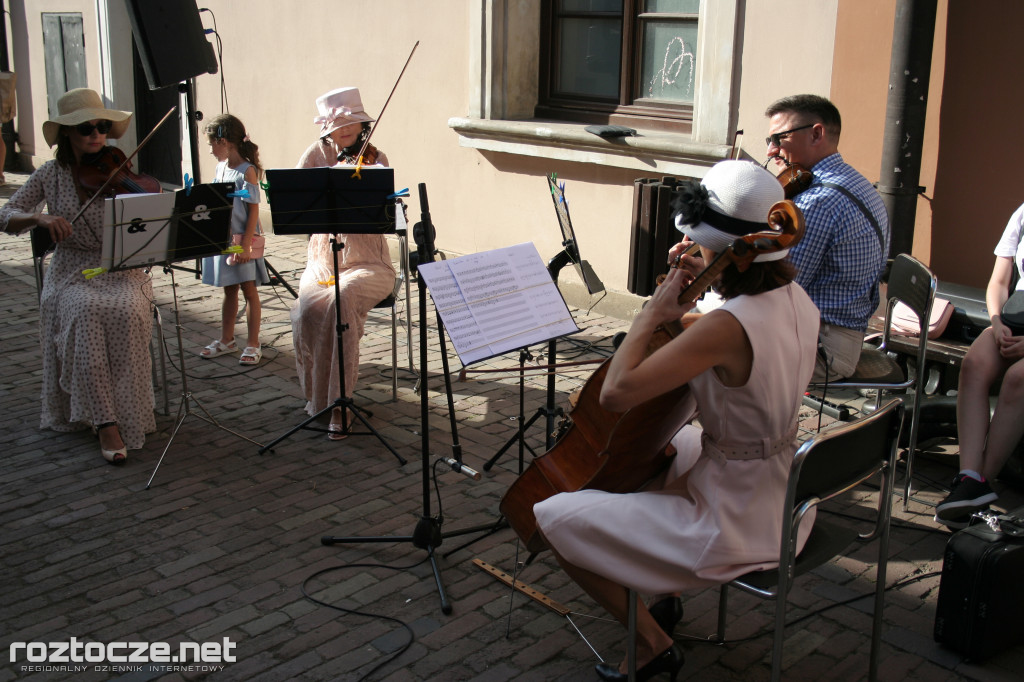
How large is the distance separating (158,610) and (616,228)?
174 inches

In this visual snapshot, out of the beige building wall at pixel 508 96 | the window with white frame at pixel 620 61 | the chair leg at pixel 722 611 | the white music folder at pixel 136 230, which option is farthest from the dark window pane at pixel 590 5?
the chair leg at pixel 722 611

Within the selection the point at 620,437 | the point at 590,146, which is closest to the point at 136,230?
the point at 620,437

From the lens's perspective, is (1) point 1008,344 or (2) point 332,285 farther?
(2) point 332,285

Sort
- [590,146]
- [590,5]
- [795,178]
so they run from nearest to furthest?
[795,178] → [590,146] → [590,5]

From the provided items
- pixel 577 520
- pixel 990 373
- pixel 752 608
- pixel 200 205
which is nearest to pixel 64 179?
pixel 200 205

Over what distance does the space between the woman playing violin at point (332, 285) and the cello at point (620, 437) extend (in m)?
2.19

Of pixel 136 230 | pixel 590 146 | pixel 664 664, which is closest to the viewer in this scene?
pixel 664 664

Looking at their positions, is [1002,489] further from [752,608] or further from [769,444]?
[769,444]

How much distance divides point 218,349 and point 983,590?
4.79 meters

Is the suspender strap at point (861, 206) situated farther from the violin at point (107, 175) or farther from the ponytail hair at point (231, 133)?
the ponytail hair at point (231, 133)

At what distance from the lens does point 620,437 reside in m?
2.79

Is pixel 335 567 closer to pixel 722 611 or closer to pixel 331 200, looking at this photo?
pixel 722 611

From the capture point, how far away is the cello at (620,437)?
2.58 metres

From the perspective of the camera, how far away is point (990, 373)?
4105mm
